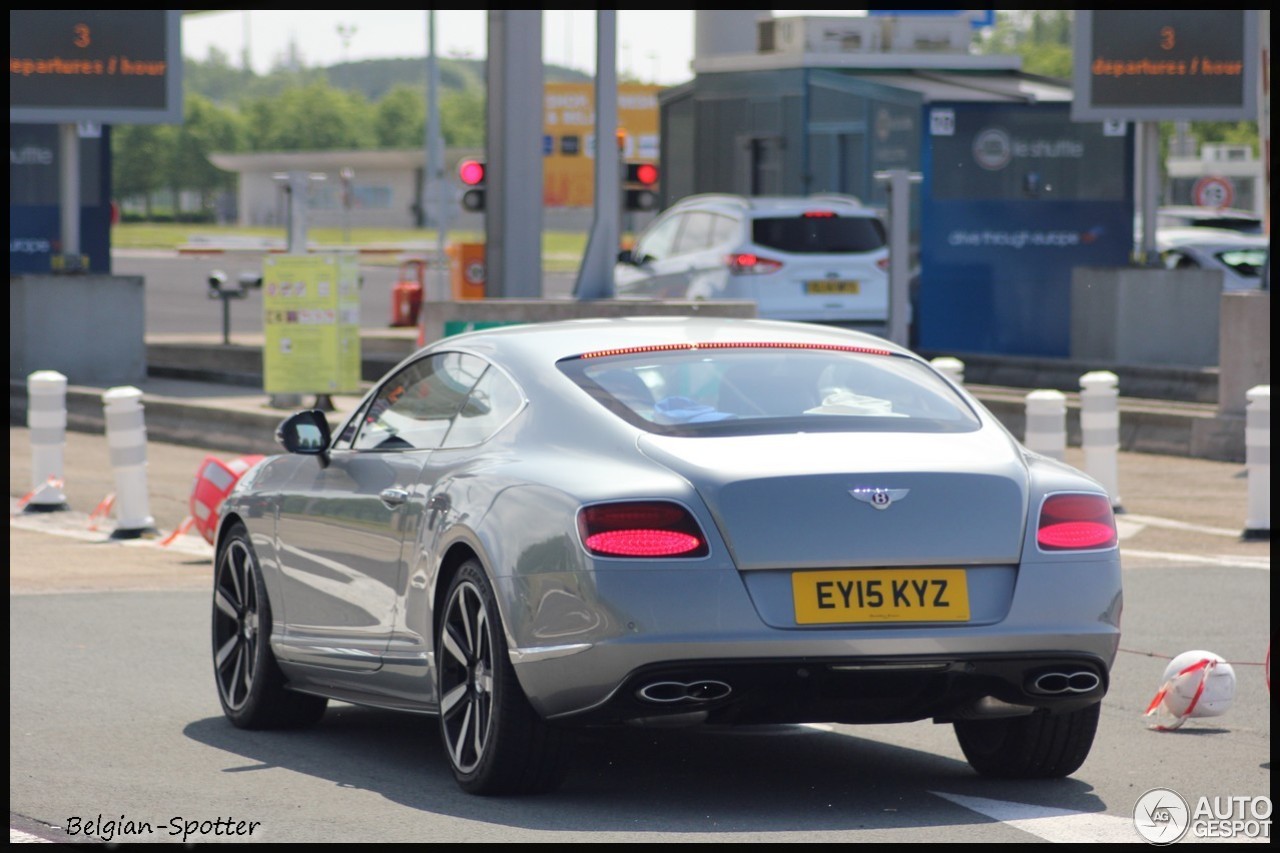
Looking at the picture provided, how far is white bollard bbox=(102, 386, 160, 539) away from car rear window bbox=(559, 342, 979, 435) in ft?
27.2

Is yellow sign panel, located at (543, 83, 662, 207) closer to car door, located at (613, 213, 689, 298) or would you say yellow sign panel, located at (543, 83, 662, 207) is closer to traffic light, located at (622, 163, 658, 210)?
car door, located at (613, 213, 689, 298)

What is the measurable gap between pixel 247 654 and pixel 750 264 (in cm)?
1654

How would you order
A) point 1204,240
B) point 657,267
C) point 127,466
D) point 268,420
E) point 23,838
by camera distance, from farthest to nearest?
point 1204,240
point 657,267
point 268,420
point 127,466
point 23,838

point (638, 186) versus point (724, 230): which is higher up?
point (638, 186)

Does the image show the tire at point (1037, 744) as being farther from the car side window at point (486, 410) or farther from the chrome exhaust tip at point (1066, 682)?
the car side window at point (486, 410)

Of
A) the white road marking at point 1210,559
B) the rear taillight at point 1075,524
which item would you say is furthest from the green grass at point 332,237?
the rear taillight at point 1075,524

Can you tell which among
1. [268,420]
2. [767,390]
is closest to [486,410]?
[767,390]

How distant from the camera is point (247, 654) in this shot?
26.9 feet

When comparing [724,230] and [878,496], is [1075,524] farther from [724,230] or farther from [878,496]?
[724,230]

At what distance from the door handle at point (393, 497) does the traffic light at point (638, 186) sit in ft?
49.2

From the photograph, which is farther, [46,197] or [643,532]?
[46,197]

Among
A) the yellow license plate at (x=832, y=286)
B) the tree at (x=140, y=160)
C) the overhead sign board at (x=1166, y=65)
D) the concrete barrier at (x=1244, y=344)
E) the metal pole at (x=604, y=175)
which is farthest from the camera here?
the tree at (x=140, y=160)

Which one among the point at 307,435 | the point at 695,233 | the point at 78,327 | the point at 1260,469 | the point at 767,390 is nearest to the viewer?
the point at 767,390

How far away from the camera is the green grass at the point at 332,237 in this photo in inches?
3320
